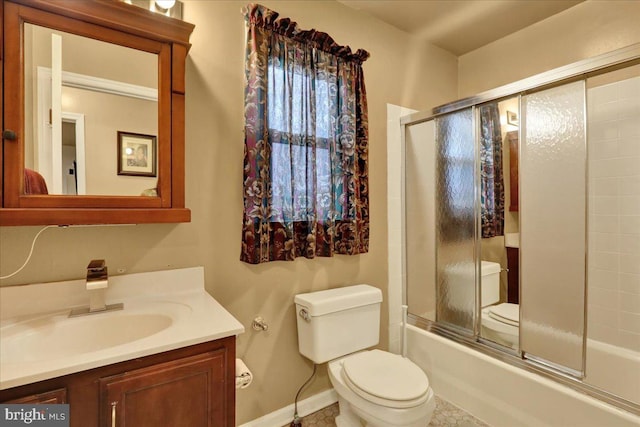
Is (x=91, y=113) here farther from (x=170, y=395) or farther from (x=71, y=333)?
(x=170, y=395)

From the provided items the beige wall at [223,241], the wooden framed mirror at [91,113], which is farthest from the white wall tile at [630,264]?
the wooden framed mirror at [91,113]

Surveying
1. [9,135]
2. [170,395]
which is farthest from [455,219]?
[9,135]

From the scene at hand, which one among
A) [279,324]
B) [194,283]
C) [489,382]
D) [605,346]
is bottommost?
[489,382]

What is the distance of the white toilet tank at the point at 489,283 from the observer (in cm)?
185

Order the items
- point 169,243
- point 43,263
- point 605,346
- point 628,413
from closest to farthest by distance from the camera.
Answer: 1. point 43,263
2. point 628,413
3. point 169,243
4. point 605,346

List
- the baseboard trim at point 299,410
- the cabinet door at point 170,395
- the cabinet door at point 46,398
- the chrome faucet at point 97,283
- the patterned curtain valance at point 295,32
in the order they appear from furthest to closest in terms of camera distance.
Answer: the baseboard trim at point 299,410
the patterned curtain valance at point 295,32
the chrome faucet at point 97,283
the cabinet door at point 170,395
the cabinet door at point 46,398

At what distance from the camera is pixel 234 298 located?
5.35ft

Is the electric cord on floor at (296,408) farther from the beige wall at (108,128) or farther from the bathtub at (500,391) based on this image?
the beige wall at (108,128)

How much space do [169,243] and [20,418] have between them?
76cm

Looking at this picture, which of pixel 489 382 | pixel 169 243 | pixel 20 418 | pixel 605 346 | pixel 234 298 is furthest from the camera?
pixel 605 346

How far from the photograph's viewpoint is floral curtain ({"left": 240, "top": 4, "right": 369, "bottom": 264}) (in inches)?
62.8

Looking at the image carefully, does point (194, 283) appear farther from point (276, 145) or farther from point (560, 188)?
point (560, 188)

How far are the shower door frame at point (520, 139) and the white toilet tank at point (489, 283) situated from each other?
0.03 meters

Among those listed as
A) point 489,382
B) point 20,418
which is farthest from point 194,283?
point 489,382
